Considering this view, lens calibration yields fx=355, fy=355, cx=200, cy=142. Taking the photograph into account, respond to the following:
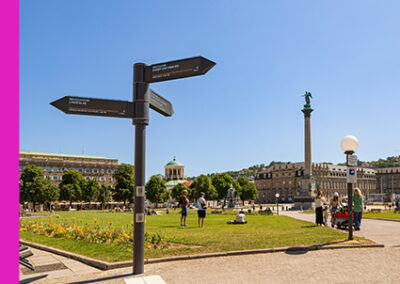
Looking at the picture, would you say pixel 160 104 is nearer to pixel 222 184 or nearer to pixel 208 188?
pixel 208 188

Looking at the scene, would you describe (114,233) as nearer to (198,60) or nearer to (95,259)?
(95,259)

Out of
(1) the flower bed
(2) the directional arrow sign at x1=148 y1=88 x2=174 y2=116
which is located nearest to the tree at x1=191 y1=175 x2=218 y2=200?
(1) the flower bed

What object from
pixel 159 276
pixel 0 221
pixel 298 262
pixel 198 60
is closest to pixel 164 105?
pixel 198 60

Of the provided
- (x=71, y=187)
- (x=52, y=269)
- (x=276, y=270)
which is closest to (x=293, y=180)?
(x=71, y=187)

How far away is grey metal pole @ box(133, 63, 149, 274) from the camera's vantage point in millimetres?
7461

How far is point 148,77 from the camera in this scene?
7.81 meters

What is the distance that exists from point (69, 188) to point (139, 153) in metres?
74.2

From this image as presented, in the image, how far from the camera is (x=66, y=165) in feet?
331

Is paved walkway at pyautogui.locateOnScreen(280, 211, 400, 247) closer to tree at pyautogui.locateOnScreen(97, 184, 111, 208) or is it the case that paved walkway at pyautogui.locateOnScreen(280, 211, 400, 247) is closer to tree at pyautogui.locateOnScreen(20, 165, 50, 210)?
tree at pyautogui.locateOnScreen(20, 165, 50, 210)

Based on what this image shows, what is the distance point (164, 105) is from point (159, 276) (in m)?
3.86

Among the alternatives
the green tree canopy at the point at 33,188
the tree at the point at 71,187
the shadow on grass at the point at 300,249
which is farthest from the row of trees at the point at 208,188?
the shadow on grass at the point at 300,249

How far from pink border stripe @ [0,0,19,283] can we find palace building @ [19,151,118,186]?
9784 cm

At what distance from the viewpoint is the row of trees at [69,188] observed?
6706cm

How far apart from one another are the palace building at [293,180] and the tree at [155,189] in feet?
240
